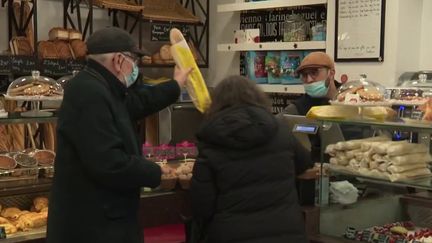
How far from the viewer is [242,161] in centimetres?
217

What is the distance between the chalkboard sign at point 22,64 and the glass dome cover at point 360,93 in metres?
2.67

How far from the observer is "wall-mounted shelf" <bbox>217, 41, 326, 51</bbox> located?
4.93m

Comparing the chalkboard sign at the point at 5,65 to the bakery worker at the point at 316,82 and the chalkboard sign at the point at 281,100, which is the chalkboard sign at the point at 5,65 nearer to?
the bakery worker at the point at 316,82

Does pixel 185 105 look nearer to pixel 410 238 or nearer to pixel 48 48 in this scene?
pixel 48 48

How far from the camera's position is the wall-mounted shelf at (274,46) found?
4934 millimetres

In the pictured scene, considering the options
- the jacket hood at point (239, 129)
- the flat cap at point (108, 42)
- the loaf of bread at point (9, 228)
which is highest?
the flat cap at point (108, 42)

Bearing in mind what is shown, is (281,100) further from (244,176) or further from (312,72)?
(244,176)

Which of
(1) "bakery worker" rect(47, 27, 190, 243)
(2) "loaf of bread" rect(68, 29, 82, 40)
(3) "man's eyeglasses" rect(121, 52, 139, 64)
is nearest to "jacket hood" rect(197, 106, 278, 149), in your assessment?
(1) "bakery worker" rect(47, 27, 190, 243)

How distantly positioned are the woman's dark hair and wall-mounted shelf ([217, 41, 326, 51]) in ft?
8.95

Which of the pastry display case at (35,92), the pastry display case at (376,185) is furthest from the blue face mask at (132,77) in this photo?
the pastry display case at (376,185)

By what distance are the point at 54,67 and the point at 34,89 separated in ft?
7.02

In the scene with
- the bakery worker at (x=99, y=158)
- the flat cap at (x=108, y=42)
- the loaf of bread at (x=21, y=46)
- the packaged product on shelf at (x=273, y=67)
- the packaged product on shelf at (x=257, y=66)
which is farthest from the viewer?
the packaged product on shelf at (x=257, y=66)

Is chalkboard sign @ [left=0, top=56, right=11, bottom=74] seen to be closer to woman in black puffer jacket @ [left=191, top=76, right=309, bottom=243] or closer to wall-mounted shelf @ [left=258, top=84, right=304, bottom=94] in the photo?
wall-mounted shelf @ [left=258, top=84, right=304, bottom=94]

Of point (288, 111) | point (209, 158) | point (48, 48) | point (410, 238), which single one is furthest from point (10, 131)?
point (410, 238)
